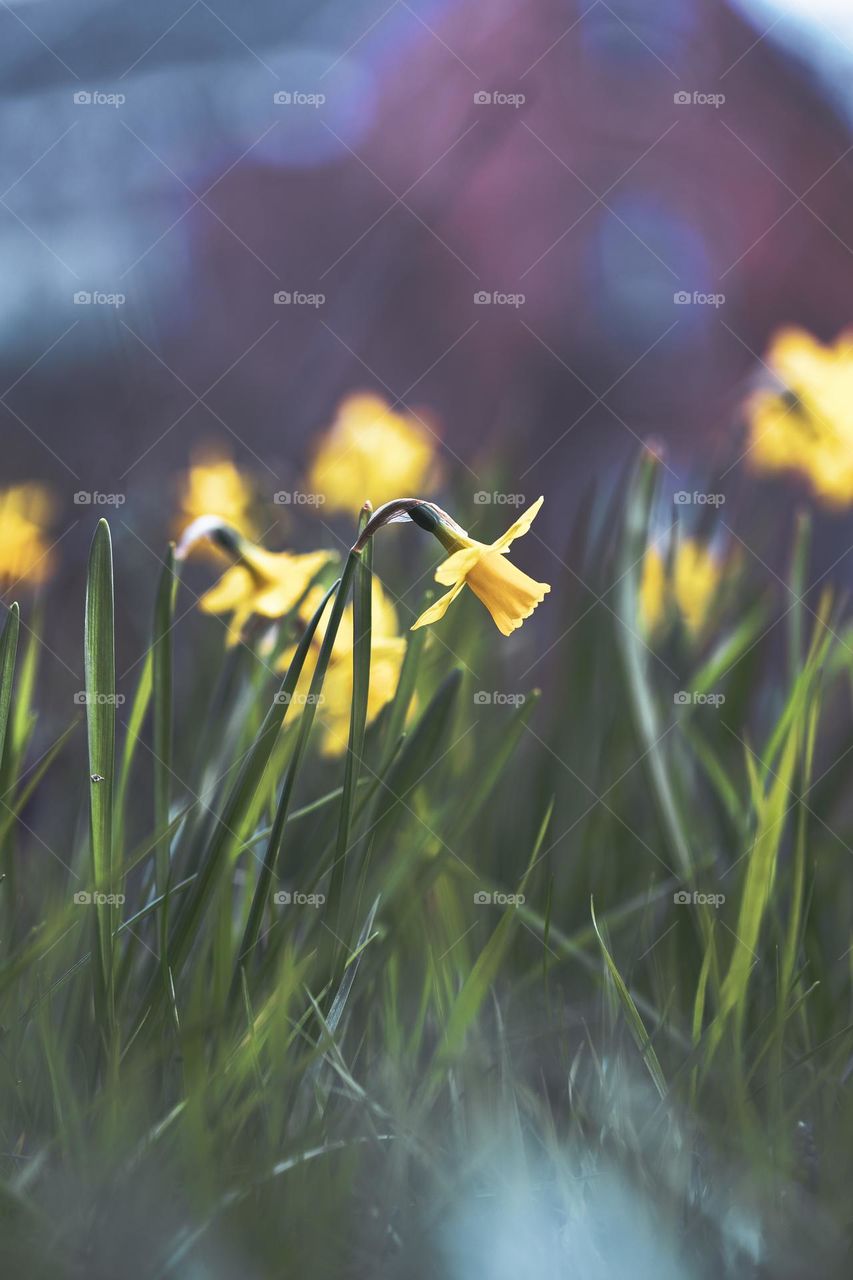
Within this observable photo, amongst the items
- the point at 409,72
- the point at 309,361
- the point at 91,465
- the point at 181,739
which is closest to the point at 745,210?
the point at 409,72

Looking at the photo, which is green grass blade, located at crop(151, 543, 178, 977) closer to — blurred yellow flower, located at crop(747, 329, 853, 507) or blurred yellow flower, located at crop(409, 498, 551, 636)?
blurred yellow flower, located at crop(409, 498, 551, 636)

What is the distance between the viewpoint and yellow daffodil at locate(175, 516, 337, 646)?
2.00 feet

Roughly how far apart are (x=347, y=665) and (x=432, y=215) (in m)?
1.40

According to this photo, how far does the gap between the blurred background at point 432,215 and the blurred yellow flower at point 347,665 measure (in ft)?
3.00

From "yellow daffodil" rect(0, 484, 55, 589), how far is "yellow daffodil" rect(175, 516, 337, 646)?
0.86 feet

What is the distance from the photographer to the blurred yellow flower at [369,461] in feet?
4.03

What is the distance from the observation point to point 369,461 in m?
1.25

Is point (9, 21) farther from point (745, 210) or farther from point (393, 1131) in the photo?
point (393, 1131)

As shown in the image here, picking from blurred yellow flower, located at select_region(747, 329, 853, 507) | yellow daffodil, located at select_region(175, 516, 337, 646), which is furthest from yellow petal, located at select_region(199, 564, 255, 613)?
blurred yellow flower, located at select_region(747, 329, 853, 507)

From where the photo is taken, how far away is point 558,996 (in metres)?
0.61

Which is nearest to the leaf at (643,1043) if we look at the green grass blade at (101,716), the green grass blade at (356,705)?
the green grass blade at (356,705)

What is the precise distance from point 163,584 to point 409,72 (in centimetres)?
165

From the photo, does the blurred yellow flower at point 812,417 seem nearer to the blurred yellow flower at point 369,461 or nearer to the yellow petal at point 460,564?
the blurred yellow flower at point 369,461

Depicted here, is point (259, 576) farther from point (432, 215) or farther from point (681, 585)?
point (432, 215)
